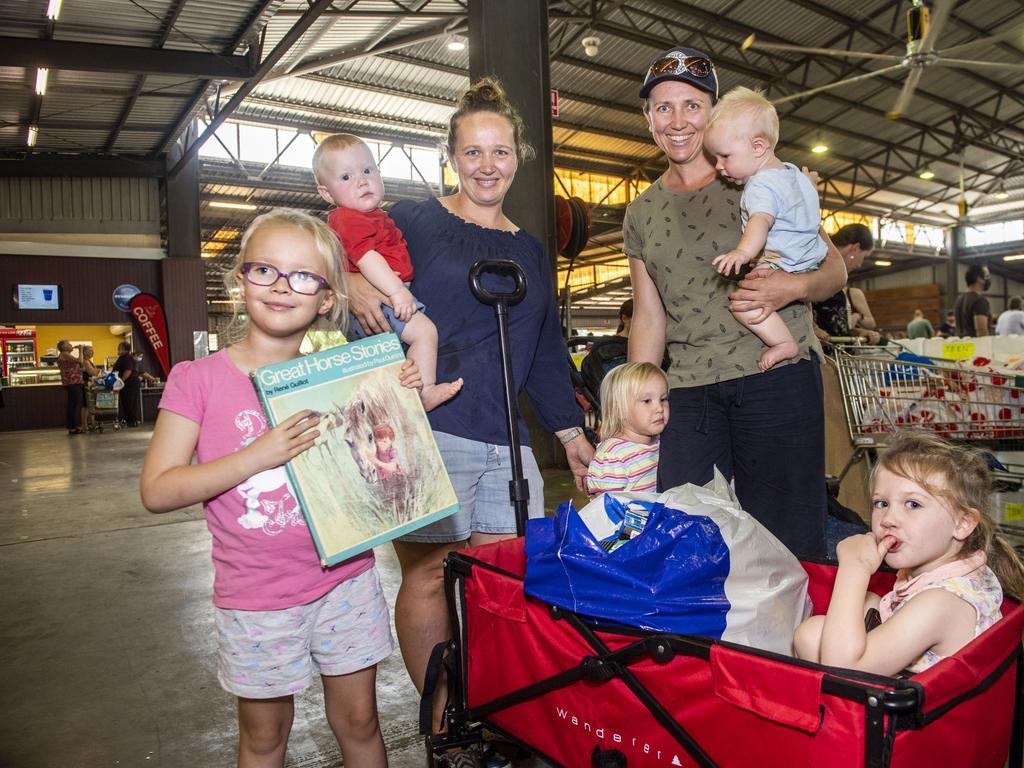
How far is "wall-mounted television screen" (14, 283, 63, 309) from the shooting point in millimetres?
14156

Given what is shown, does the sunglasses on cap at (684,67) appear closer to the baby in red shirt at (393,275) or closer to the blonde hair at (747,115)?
the blonde hair at (747,115)

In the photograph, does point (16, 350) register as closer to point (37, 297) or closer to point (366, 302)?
point (37, 297)

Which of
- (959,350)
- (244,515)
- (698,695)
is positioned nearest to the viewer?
(698,695)

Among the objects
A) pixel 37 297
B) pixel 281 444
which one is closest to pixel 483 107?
pixel 281 444

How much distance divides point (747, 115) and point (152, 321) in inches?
604

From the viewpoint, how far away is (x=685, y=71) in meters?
1.73

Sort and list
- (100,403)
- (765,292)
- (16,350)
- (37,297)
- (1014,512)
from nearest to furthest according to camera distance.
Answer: (765,292)
(1014,512)
(100,403)
(37,297)
(16,350)

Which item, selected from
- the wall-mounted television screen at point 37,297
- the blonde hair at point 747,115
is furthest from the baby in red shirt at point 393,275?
the wall-mounted television screen at point 37,297

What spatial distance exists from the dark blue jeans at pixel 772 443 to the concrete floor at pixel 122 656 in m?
1.12

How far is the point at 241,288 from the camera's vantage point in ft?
4.58

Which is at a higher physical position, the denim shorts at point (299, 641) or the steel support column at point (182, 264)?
the steel support column at point (182, 264)

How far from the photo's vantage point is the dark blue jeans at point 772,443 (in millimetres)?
1695

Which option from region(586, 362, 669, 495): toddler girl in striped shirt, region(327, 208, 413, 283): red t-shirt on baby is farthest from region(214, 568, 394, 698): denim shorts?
region(586, 362, 669, 495): toddler girl in striped shirt

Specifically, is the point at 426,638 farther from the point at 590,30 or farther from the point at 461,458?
the point at 590,30
